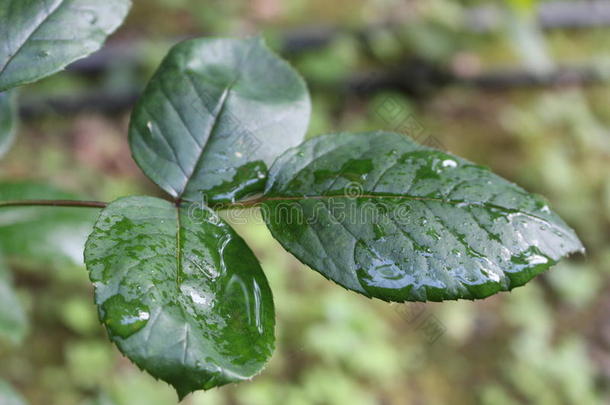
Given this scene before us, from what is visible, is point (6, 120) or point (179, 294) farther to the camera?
point (6, 120)

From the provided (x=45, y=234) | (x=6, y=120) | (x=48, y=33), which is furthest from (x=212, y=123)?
(x=45, y=234)

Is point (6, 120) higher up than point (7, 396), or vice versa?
point (6, 120)

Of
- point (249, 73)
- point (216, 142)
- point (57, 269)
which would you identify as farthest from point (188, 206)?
point (57, 269)

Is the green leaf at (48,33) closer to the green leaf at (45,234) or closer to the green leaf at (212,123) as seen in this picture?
the green leaf at (212,123)

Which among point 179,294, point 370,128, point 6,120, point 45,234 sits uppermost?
point 179,294

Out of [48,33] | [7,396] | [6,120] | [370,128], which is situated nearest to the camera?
[48,33]

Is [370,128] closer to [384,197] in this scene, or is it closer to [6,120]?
[6,120]

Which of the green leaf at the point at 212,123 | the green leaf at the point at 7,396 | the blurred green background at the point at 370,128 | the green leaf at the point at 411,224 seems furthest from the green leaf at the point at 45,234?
the green leaf at the point at 411,224

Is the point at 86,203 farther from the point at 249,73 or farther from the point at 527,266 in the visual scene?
the point at 527,266
